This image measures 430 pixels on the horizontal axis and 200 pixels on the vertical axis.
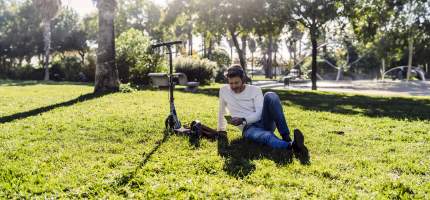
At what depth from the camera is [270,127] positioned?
658 centimetres

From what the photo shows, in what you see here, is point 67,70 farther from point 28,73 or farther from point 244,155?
point 244,155

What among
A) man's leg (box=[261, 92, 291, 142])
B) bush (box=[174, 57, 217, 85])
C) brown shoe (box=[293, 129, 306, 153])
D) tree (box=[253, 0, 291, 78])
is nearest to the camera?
brown shoe (box=[293, 129, 306, 153])

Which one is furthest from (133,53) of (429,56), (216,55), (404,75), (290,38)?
(429,56)

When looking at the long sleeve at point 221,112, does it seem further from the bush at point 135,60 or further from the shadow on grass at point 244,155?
the bush at point 135,60

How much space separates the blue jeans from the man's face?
0.43 m

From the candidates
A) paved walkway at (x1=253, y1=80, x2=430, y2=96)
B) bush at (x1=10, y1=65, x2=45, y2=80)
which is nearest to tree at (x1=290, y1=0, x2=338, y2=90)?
paved walkway at (x1=253, y1=80, x2=430, y2=96)

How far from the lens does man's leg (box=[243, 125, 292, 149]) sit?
19.6 feet

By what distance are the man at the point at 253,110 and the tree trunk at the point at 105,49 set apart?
10.7m

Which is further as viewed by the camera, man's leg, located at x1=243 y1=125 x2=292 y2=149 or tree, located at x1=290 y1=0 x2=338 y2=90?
tree, located at x1=290 y1=0 x2=338 y2=90

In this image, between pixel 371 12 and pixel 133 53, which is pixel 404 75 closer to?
pixel 371 12

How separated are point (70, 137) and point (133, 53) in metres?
18.3

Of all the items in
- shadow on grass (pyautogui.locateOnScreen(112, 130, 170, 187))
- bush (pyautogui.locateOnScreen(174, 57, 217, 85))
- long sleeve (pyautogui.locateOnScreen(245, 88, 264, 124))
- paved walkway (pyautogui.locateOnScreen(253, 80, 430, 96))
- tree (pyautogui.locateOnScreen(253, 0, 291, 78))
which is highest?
tree (pyautogui.locateOnScreen(253, 0, 291, 78))

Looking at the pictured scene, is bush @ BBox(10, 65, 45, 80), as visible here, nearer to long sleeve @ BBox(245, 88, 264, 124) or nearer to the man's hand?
long sleeve @ BBox(245, 88, 264, 124)

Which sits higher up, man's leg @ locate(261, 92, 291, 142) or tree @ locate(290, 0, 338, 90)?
tree @ locate(290, 0, 338, 90)
